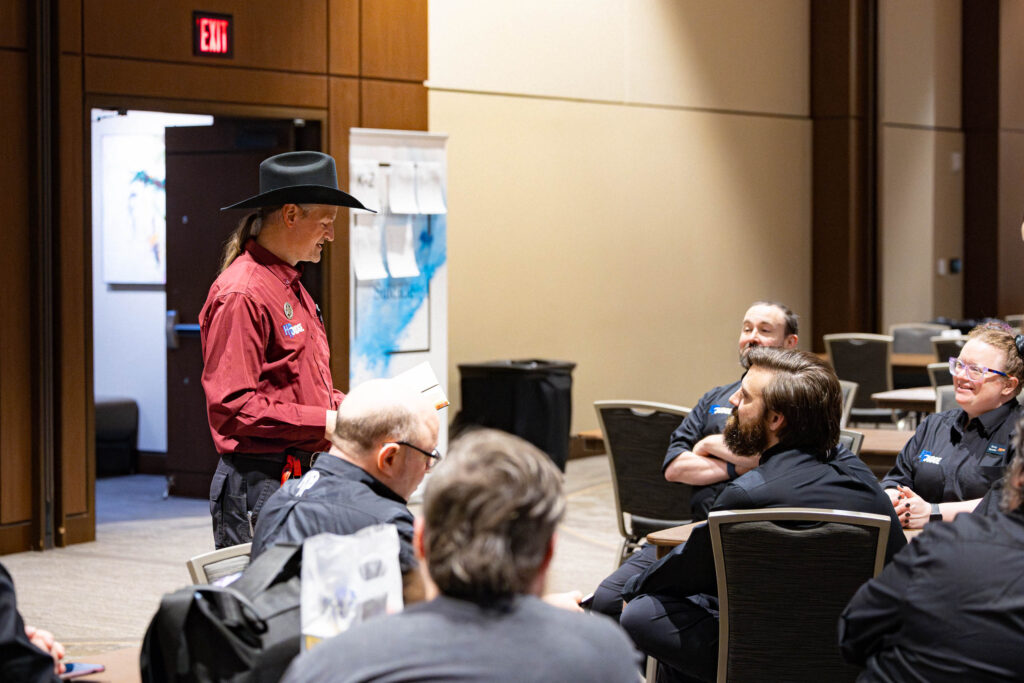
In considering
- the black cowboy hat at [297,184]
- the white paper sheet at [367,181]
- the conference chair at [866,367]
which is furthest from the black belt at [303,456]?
the conference chair at [866,367]

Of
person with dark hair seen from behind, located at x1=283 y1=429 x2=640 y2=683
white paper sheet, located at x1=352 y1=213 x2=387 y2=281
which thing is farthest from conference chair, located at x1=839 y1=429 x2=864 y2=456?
white paper sheet, located at x1=352 y1=213 x2=387 y2=281

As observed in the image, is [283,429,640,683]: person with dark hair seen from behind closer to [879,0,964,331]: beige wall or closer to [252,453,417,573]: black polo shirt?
[252,453,417,573]: black polo shirt

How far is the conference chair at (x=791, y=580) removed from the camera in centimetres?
270

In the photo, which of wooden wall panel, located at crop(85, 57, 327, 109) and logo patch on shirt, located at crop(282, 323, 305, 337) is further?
wooden wall panel, located at crop(85, 57, 327, 109)

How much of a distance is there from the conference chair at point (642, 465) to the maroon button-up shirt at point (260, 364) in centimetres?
162

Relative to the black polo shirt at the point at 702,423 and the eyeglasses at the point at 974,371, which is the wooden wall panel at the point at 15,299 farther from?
the eyeglasses at the point at 974,371

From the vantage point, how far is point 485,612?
146 centimetres

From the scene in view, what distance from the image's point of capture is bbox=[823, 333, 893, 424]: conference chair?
324 inches

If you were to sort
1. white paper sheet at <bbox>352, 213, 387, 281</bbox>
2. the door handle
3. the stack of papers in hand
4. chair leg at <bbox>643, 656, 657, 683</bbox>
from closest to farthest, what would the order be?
1. the stack of papers in hand
2. chair leg at <bbox>643, 656, 657, 683</bbox>
3. white paper sheet at <bbox>352, 213, 387, 281</bbox>
4. the door handle

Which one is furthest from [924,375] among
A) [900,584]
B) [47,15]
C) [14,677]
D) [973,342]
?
[14,677]

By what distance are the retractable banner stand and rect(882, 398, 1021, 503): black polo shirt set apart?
3.79 meters

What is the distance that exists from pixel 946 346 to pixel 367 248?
13.0 ft

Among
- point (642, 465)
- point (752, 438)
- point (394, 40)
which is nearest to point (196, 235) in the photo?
point (394, 40)

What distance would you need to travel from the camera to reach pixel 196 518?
7191 mm
